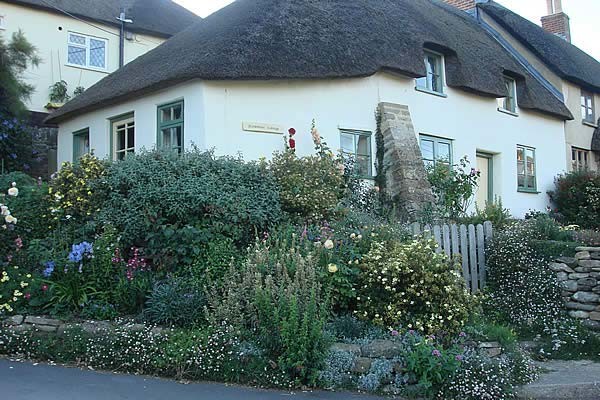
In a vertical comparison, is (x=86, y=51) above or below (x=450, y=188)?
above

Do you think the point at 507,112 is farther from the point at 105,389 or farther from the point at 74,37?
the point at 105,389

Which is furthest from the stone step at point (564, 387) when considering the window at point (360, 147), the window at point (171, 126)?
the window at point (171, 126)

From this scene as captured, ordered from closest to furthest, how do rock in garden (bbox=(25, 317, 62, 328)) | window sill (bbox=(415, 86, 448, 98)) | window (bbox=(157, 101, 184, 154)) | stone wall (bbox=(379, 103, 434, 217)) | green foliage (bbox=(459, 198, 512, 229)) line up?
rock in garden (bbox=(25, 317, 62, 328)) < green foliage (bbox=(459, 198, 512, 229)) < window (bbox=(157, 101, 184, 154)) < stone wall (bbox=(379, 103, 434, 217)) < window sill (bbox=(415, 86, 448, 98))

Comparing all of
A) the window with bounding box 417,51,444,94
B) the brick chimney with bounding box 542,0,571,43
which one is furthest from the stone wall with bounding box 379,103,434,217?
the brick chimney with bounding box 542,0,571,43

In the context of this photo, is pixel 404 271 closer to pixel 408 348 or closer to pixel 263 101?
pixel 408 348

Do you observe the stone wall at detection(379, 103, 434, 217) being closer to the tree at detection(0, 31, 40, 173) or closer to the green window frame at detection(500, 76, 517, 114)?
the green window frame at detection(500, 76, 517, 114)

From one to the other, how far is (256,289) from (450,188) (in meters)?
8.78

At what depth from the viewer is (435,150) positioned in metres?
14.9

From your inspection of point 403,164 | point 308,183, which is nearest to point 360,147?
point 403,164

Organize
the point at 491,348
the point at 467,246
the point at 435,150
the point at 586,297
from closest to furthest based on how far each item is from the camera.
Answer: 1. the point at 491,348
2. the point at 586,297
3. the point at 467,246
4. the point at 435,150

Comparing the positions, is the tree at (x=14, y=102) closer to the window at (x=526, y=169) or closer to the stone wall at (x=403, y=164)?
the stone wall at (x=403, y=164)

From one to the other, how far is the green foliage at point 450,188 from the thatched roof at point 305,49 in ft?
7.82

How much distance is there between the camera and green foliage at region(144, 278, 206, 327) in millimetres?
6465

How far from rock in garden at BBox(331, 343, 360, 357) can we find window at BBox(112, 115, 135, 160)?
30.9 feet
